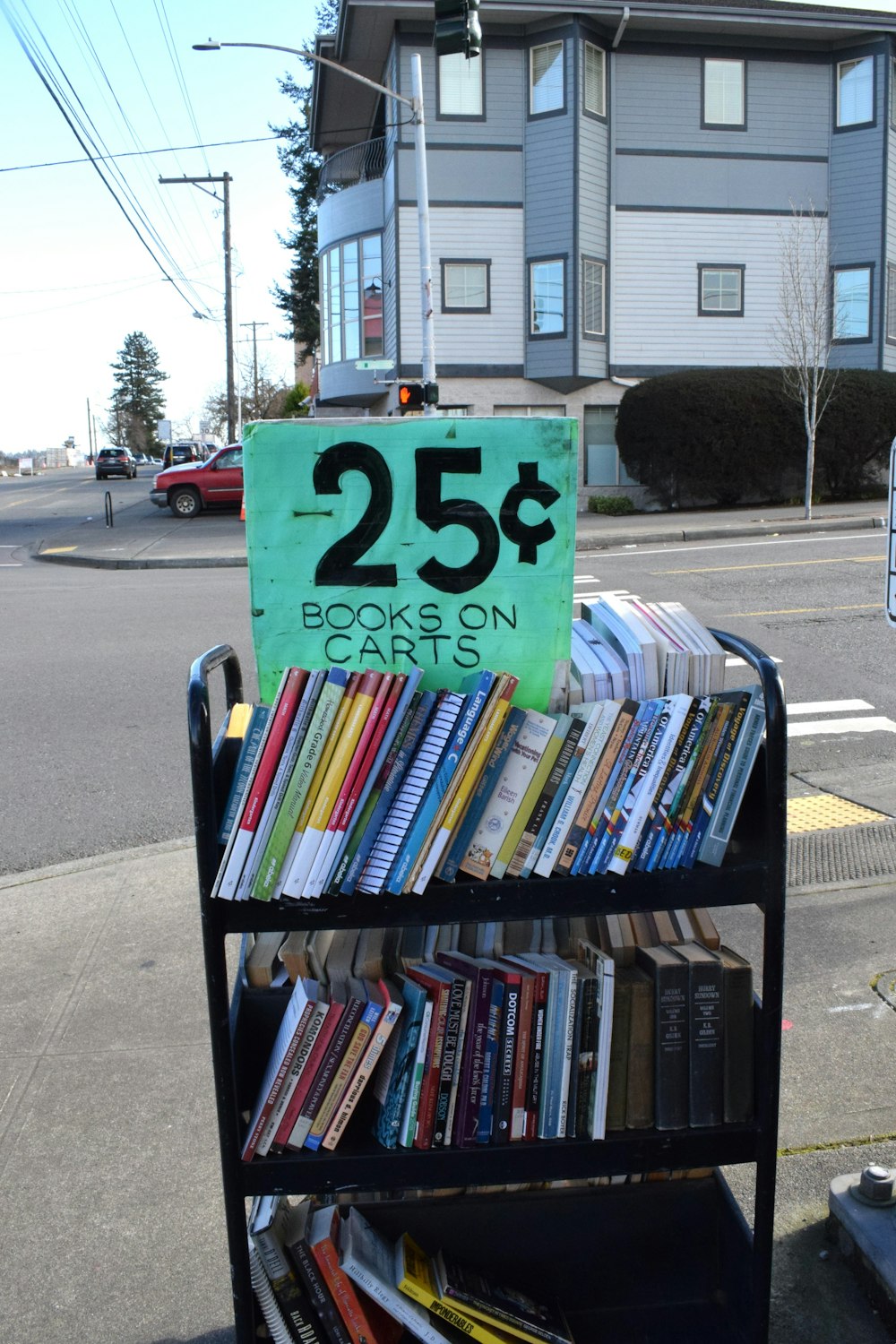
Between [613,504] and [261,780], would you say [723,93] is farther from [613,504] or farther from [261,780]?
[261,780]

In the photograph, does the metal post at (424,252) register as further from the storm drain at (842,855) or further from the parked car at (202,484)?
the storm drain at (842,855)

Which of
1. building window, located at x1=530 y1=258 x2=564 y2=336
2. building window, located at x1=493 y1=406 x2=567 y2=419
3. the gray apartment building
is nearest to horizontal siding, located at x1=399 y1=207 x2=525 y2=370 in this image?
the gray apartment building

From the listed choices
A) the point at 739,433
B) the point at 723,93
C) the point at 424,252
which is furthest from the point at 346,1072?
the point at 723,93

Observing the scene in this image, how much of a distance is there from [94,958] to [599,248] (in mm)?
25174

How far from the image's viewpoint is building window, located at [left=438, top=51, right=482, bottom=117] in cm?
2622

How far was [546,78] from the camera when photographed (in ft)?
86.4

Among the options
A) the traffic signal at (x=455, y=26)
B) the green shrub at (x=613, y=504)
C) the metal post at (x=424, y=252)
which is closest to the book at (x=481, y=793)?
the traffic signal at (x=455, y=26)

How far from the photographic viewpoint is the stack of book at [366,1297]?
2.44 m

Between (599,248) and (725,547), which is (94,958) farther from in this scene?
(599,248)

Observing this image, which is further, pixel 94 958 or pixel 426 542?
pixel 94 958

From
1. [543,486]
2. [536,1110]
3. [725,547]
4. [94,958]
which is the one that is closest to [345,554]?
[543,486]

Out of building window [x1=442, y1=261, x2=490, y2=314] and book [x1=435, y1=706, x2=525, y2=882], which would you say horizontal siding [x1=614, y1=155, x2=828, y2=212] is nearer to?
building window [x1=442, y1=261, x2=490, y2=314]

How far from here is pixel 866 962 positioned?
4348 mm

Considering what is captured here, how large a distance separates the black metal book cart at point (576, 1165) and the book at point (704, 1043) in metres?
0.04
